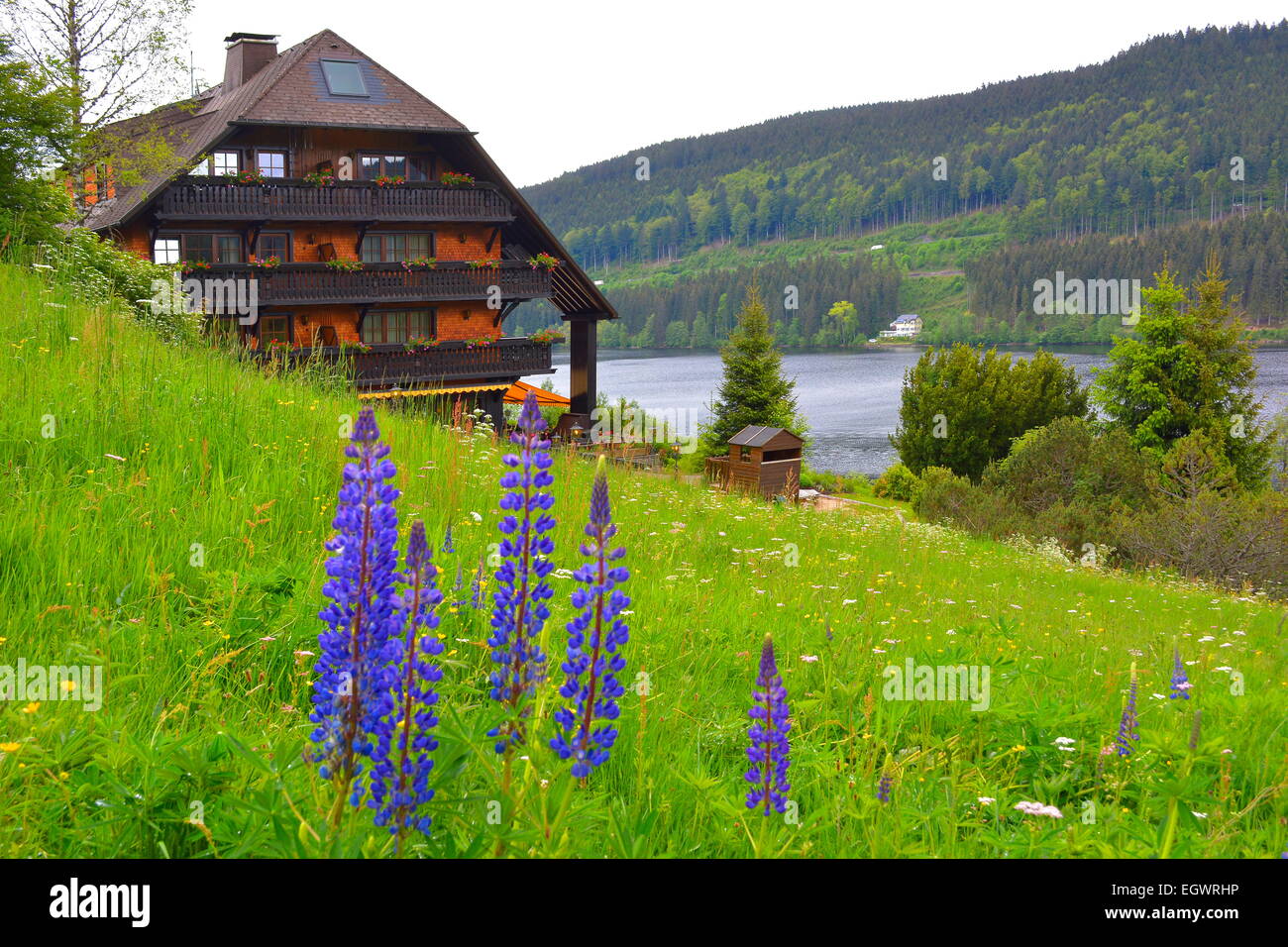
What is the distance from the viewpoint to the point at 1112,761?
4352 mm

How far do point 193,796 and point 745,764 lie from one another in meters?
2.11

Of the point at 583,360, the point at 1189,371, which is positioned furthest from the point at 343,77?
the point at 1189,371

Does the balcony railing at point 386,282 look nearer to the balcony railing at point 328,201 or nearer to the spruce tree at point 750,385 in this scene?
the balcony railing at point 328,201

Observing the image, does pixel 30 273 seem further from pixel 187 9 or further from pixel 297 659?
pixel 187 9

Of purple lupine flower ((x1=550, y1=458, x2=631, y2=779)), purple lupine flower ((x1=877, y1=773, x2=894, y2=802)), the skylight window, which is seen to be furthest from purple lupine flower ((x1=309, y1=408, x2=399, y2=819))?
the skylight window

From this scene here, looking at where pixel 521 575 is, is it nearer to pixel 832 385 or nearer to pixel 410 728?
pixel 410 728

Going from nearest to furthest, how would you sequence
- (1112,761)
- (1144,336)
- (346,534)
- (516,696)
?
(346,534), (516,696), (1112,761), (1144,336)

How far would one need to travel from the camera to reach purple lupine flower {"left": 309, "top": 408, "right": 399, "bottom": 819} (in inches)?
92.4

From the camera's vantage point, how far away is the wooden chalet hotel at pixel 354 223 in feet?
95.1

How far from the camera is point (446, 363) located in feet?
106

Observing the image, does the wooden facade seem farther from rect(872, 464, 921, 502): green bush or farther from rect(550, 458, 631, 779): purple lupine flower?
rect(550, 458, 631, 779): purple lupine flower

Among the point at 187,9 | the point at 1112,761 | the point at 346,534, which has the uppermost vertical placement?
the point at 187,9

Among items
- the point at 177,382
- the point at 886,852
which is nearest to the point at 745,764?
the point at 886,852

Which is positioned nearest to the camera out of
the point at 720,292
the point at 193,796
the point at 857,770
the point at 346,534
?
the point at 346,534
